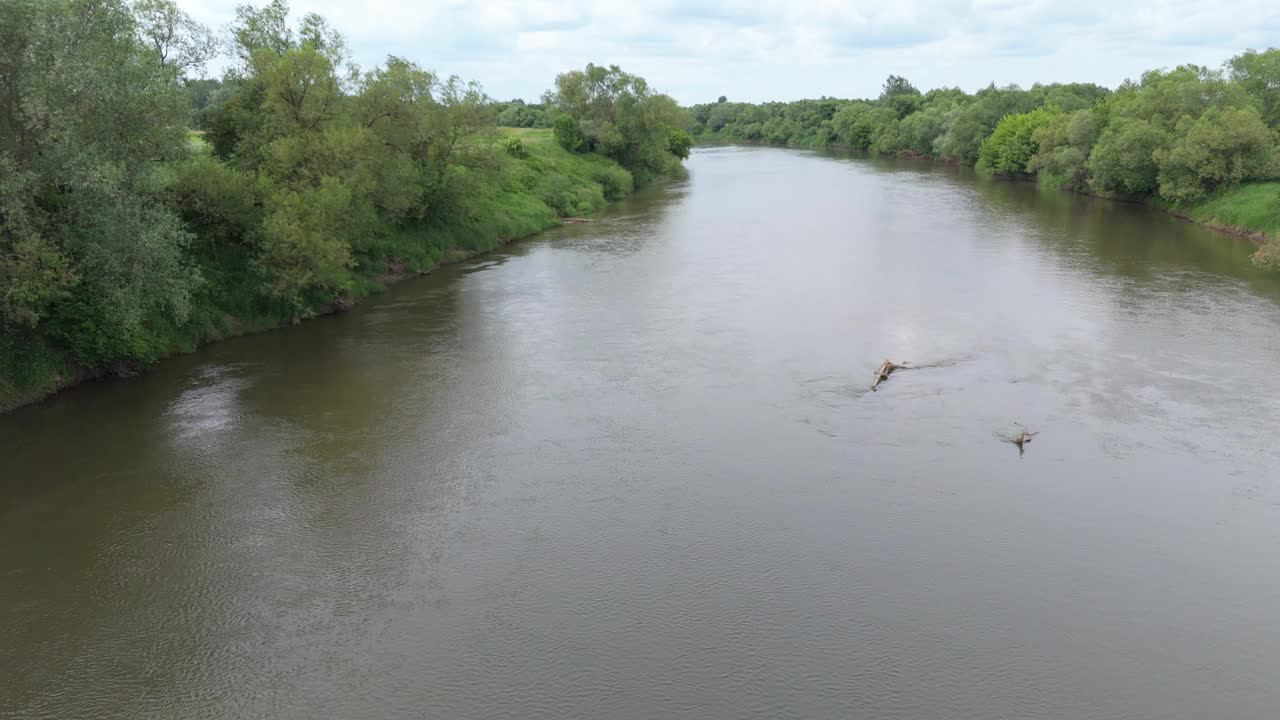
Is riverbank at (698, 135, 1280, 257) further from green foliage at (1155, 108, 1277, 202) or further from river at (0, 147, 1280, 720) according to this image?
river at (0, 147, 1280, 720)

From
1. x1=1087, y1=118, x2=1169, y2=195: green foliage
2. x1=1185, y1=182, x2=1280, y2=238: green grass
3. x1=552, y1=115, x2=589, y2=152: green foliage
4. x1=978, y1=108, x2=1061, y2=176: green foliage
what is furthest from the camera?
x1=978, y1=108, x2=1061, y2=176: green foliage

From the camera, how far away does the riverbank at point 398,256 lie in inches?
869

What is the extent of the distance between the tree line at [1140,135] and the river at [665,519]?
68.7 feet

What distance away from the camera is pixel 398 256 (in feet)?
122

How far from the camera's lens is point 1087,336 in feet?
89.8

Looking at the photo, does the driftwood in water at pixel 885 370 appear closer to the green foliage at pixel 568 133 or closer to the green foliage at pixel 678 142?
the green foliage at pixel 568 133

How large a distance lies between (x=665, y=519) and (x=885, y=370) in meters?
9.84

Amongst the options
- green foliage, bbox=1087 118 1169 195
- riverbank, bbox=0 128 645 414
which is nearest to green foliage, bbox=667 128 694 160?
riverbank, bbox=0 128 645 414

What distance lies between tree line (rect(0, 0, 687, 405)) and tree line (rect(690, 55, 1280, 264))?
35185 mm

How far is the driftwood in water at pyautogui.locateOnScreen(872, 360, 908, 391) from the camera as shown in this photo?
23406mm

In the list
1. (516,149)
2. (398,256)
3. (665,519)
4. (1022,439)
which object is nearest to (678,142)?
(516,149)

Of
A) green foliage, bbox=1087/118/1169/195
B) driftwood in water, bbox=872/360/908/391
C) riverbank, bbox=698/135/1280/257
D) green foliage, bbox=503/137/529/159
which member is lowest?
driftwood in water, bbox=872/360/908/391

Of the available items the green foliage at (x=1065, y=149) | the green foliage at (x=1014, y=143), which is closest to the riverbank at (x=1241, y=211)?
the green foliage at (x=1065, y=149)

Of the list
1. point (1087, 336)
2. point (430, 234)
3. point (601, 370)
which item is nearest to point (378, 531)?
point (601, 370)
